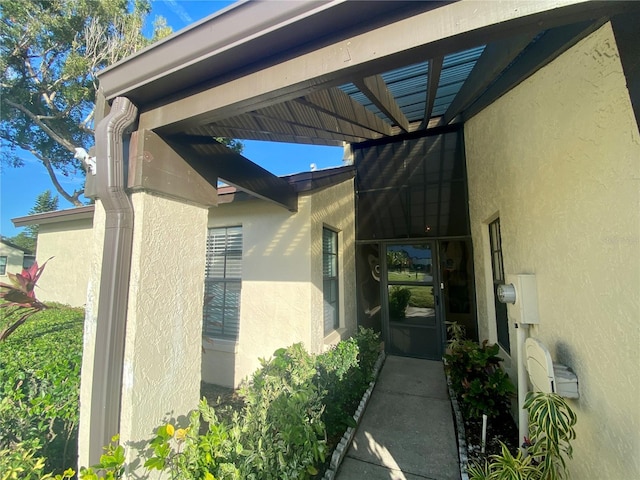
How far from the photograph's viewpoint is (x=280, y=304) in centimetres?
457

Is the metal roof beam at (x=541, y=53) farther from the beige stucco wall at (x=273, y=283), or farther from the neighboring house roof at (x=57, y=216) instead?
the neighboring house roof at (x=57, y=216)

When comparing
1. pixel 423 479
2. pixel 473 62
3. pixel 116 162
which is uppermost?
pixel 473 62

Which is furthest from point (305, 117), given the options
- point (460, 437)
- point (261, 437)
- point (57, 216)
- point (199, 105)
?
point (57, 216)

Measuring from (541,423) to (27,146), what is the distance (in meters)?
17.2

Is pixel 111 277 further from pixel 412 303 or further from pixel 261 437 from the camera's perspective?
pixel 412 303

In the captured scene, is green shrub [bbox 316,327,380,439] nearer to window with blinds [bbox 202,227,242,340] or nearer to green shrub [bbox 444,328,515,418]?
green shrub [bbox 444,328,515,418]

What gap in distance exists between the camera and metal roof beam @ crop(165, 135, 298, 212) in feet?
7.31

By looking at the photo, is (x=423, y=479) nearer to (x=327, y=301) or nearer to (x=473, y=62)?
(x=327, y=301)

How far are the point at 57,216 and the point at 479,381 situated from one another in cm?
1092

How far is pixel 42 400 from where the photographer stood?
2299 millimetres

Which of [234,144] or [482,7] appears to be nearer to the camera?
[482,7]

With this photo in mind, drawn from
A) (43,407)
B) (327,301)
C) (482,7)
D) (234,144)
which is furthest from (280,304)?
(234,144)

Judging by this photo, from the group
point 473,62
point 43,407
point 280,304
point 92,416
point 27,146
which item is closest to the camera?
point 92,416

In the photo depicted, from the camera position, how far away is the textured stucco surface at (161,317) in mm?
1802
